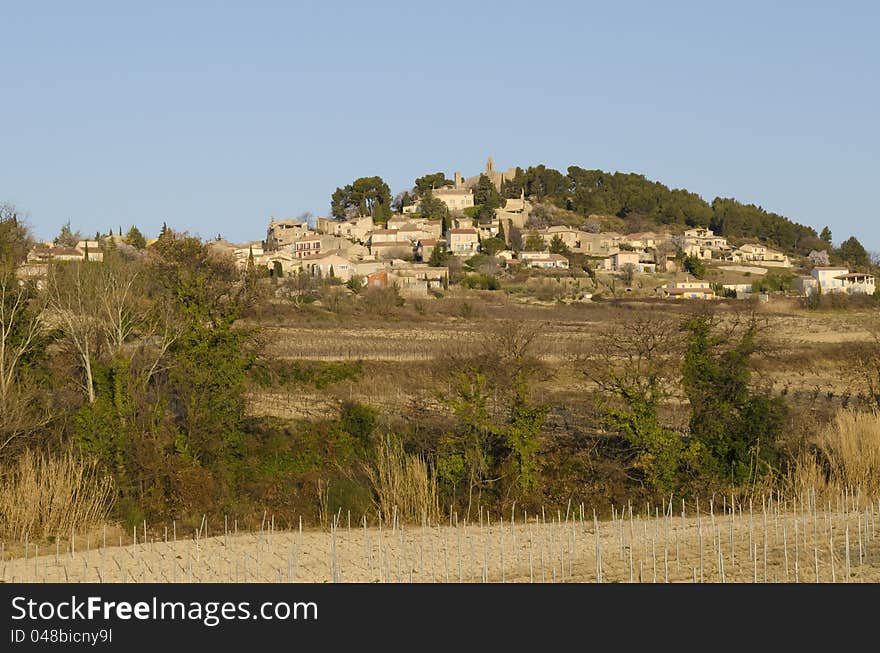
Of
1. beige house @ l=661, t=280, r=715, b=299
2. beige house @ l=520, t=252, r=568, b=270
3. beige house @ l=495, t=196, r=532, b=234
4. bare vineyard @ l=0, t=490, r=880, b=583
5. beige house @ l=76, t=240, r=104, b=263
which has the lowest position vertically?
bare vineyard @ l=0, t=490, r=880, b=583

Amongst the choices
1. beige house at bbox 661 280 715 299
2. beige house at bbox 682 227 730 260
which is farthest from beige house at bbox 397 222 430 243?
beige house at bbox 661 280 715 299

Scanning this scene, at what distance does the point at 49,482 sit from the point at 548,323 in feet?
96.6

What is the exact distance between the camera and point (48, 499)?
53.5 ft

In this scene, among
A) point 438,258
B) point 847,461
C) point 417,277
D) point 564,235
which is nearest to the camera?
point 847,461

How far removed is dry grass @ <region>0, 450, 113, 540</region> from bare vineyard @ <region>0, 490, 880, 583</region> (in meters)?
0.35

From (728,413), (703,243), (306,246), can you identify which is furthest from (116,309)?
(703,243)

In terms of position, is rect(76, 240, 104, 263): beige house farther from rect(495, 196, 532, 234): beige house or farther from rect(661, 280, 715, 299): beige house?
rect(495, 196, 532, 234): beige house

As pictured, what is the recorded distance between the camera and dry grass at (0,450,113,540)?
16.0 m

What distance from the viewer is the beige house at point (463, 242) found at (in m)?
81.4

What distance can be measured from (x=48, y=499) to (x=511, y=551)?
285 inches

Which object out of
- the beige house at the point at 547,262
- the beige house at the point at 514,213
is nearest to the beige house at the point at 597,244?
the beige house at the point at 514,213

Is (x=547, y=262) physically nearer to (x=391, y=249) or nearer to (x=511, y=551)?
(x=391, y=249)
